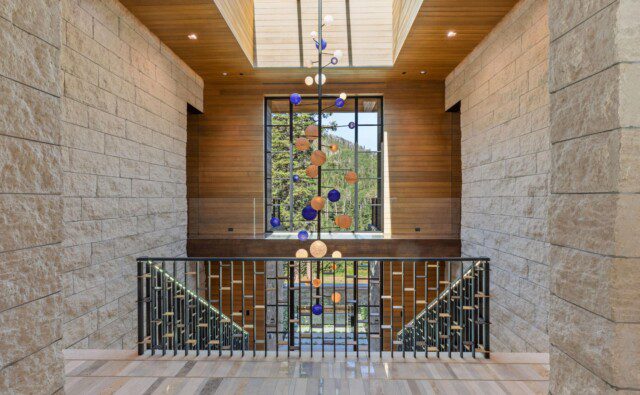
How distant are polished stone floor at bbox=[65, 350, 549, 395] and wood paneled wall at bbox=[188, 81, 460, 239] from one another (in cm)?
489

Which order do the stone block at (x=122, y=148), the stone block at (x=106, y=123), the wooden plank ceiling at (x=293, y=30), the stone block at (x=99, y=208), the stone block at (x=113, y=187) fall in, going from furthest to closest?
1. the wooden plank ceiling at (x=293, y=30)
2. the stone block at (x=122, y=148)
3. the stone block at (x=113, y=187)
4. the stone block at (x=106, y=123)
5. the stone block at (x=99, y=208)

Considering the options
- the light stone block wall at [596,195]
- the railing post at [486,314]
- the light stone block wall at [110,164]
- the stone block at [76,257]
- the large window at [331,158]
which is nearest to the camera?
the light stone block wall at [596,195]

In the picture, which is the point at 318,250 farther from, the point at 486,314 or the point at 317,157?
the point at 486,314

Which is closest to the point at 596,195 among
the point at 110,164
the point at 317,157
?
the point at 317,157

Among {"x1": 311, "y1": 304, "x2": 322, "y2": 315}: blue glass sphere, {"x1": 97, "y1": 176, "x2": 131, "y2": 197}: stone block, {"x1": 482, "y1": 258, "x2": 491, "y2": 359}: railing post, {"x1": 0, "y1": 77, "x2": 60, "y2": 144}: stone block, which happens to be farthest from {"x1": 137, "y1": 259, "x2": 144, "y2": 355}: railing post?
{"x1": 482, "y1": 258, "x2": 491, "y2": 359}: railing post

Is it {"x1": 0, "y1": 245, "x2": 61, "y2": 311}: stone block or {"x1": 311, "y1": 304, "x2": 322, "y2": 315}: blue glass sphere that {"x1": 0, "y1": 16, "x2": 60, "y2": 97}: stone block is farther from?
{"x1": 311, "y1": 304, "x2": 322, "y2": 315}: blue glass sphere

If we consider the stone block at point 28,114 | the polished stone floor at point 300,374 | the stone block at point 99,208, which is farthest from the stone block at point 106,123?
the stone block at point 28,114

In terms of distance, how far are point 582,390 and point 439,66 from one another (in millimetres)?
6637

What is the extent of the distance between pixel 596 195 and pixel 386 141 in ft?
22.7

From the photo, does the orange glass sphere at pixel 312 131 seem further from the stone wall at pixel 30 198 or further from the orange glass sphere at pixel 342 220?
the stone wall at pixel 30 198

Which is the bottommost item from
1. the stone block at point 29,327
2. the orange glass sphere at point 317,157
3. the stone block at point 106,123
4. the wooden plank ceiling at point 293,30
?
the stone block at point 29,327

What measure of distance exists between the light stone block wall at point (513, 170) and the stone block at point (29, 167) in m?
4.20

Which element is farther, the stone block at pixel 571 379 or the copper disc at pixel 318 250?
the copper disc at pixel 318 250

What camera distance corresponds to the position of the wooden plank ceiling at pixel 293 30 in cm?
472
